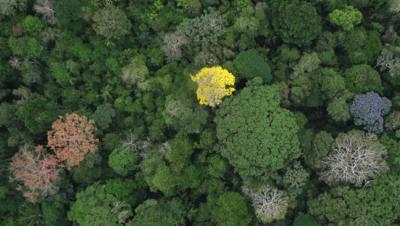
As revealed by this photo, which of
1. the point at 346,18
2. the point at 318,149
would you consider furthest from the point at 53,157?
the point at 346,18

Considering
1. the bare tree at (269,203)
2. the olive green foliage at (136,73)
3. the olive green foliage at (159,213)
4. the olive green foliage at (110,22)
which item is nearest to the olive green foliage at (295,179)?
the bare tree at (269,203)

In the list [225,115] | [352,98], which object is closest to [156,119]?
[225,115]

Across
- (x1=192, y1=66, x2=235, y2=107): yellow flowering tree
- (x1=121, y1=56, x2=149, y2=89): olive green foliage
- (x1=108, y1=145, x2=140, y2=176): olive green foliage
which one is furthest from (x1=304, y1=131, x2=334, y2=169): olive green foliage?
(x1=121, y1=56, x2=149, y2=89): olive green foliage

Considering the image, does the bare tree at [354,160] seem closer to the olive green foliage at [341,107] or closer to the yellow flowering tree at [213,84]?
the olive green foliage at [341,107]

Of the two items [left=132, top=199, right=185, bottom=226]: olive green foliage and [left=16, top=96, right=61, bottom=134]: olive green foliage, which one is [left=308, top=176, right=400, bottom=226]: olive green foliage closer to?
[left=132, top=199, right=185, bottom=226]: olive green foliage

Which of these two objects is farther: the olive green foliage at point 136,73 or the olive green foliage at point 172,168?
the olive green foliage at point 136,73

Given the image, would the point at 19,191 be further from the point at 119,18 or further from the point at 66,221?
the point at 119,18
